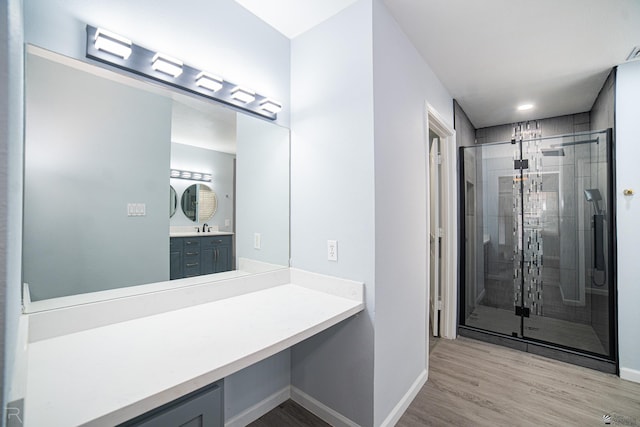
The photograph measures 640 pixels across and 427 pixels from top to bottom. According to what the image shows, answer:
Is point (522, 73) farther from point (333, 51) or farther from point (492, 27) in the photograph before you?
point (333, 51)

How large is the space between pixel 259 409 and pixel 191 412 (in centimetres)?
112

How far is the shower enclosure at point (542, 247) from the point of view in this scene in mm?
2430

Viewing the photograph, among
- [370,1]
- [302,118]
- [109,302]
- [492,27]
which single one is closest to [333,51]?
[370,1]

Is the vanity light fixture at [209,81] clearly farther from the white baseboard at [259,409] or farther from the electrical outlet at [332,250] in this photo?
the white baseboard at [259,409]

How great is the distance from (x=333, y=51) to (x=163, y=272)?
5.36 feet

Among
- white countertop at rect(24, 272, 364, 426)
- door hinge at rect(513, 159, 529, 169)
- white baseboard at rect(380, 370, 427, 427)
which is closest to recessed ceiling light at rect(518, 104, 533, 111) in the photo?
door hinge at rect(513, 159, 529, 169)

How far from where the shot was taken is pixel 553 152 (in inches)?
106

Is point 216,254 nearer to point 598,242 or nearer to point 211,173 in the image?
point 211,173

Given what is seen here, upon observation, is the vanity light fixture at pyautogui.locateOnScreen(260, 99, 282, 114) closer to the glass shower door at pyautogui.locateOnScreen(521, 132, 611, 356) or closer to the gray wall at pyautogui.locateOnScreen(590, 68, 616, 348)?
the glass shower door at pyautogui.locateOnScreen(521, 132, 611, 356)

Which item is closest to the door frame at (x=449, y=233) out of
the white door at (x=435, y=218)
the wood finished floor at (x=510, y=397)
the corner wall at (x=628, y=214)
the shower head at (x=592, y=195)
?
the white door at (x=435, y=218)

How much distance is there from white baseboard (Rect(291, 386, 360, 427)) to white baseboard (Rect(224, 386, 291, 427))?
0.07m

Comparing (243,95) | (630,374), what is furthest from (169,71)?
(630,374)

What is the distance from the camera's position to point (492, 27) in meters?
1.83

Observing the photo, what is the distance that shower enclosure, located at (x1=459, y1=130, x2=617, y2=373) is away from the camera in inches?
95.7
